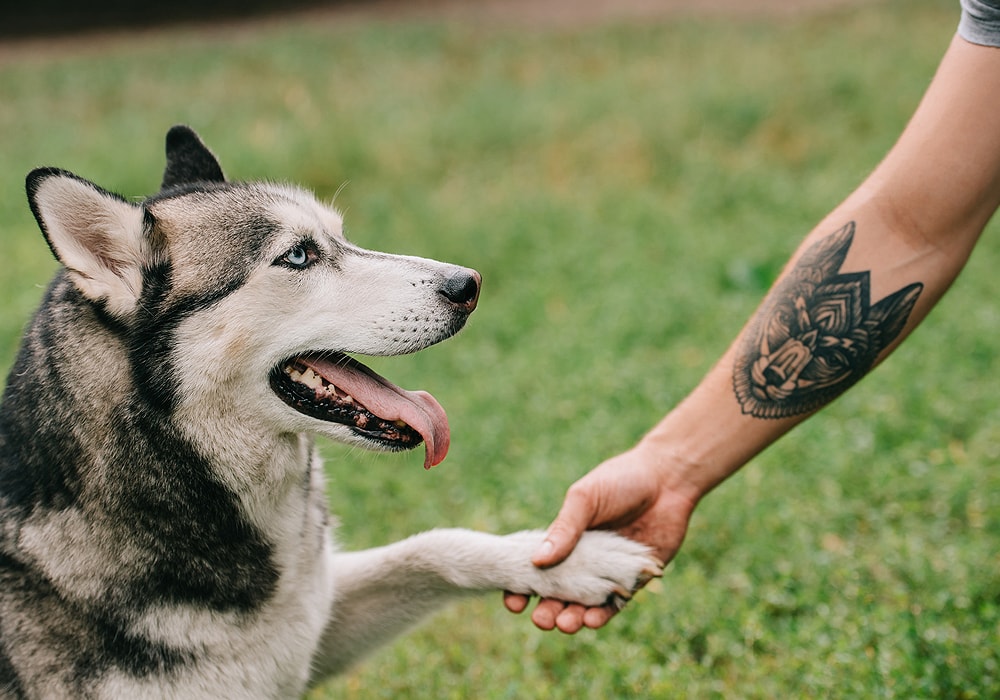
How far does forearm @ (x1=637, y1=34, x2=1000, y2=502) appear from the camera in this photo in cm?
247

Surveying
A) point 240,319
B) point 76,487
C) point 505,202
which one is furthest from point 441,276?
point 505,202

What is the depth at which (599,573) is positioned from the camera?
106 inches

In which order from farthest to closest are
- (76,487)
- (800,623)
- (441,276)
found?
1. (800,623)
2. (441,276)
3. (76,487)

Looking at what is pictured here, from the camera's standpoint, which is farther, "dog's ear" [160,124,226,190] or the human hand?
"dog's ear" [160,124,226,190]

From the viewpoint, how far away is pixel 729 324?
21.1 feet

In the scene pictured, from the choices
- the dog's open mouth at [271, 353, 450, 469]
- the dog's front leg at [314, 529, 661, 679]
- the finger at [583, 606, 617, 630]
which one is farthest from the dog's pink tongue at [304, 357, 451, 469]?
the finger at [583, 606, 617, 630]

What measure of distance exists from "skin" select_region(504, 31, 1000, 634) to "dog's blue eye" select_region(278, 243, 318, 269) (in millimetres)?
1062

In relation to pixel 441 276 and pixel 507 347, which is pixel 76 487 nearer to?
pixel 441 276

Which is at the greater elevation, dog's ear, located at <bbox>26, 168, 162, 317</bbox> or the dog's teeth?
dog's ear, located at <bbox>26, 168, 162, 317</bbox>

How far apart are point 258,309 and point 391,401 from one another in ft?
1.51

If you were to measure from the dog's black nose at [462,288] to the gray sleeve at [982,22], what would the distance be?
147 cm

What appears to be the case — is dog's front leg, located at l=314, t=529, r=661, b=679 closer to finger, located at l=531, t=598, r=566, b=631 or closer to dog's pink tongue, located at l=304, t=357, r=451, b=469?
finger, located at l=531, t=598, r=566, b=631

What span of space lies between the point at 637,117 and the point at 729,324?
445 centimetres

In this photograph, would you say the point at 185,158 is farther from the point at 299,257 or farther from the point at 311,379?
the point at 311,379
